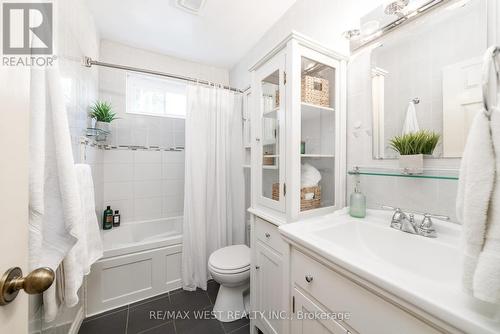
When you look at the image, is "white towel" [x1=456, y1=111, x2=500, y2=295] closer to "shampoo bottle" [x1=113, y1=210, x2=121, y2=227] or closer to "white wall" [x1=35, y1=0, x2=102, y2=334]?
"white wall" [x1=35, y1=0, x2=102, y2=334]

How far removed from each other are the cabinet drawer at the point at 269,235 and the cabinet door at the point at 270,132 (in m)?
0.12

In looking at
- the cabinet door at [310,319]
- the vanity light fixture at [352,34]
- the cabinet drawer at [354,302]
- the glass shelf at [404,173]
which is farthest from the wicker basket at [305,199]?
the vanity light fixture at [352,34]

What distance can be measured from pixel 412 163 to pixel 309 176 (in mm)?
495

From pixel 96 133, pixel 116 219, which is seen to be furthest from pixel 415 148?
pixel 116 219

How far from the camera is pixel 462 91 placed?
0.78 meters

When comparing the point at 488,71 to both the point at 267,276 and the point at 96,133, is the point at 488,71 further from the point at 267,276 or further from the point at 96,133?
the point at 96,133

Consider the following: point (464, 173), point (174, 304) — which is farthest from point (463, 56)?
point (174, 304)

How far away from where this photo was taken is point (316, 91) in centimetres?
119

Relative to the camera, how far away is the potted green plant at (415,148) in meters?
0.85

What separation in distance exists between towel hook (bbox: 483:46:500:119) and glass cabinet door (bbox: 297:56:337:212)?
73 centimetres

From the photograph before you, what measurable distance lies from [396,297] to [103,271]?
2002mm

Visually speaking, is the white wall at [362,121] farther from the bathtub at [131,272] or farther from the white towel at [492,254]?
the bathtub at [131,272]

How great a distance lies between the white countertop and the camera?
40 cm

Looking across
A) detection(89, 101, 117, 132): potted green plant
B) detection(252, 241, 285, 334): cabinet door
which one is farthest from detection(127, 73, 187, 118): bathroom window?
detection(252, 241, 285, 334): cabinet door
